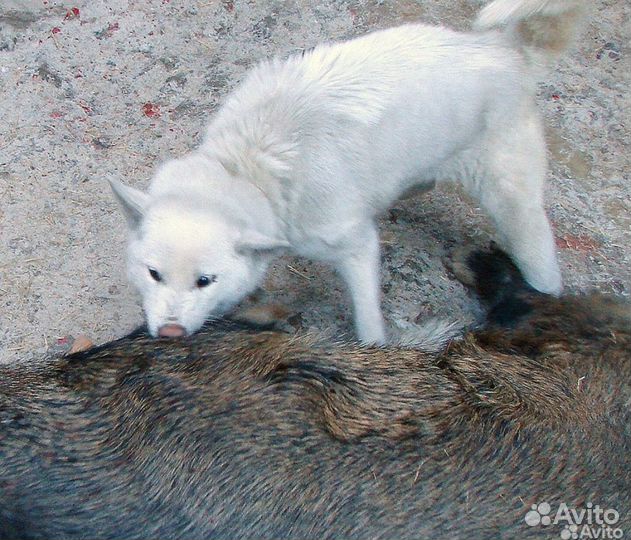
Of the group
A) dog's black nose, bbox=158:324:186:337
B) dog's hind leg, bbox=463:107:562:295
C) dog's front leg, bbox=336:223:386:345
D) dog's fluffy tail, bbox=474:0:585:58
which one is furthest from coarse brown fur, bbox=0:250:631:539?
dog's fluffy tail, bbox=474:0:585:58

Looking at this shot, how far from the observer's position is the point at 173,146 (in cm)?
358

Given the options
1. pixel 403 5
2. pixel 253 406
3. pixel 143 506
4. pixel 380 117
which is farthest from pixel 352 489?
pixel 403 5

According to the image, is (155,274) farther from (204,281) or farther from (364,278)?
(364,278)

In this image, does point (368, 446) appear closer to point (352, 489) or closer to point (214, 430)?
point (352, 489)

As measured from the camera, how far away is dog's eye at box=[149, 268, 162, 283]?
230 cm

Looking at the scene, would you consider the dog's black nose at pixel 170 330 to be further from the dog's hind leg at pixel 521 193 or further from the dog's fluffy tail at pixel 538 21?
the dog's fluffy tail at pixel 538 21

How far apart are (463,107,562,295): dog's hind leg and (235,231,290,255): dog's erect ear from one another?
2.89ft

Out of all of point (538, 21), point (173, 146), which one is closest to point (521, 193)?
point (538, 21)

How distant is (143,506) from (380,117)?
53.4 inches

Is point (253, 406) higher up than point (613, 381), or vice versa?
point (253, 406)

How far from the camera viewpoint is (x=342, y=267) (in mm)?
2748

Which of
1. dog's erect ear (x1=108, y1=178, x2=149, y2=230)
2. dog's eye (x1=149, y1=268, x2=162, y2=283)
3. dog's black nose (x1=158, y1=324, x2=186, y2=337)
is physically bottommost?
dog's black nose (x1=158, y1=324, x2=186, y2=337)

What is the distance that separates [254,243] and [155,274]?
30cm

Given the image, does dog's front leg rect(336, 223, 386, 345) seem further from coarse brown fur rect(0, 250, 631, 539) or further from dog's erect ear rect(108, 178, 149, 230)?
dog's erect ear rect(108, 178, 149, 230)
